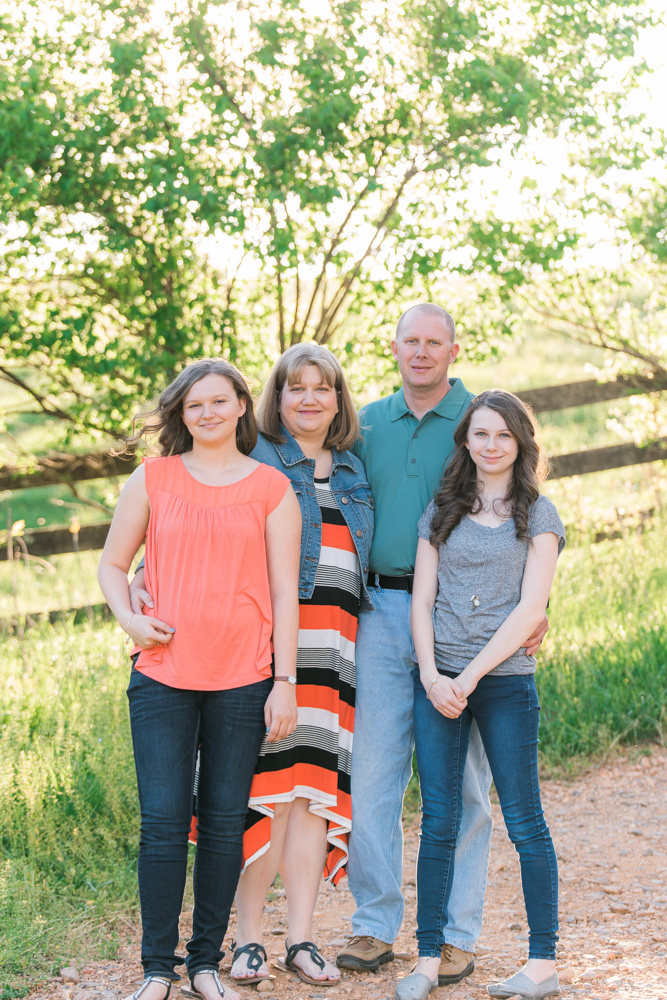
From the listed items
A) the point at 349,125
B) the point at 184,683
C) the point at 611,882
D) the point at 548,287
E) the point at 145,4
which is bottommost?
the point at 611,882

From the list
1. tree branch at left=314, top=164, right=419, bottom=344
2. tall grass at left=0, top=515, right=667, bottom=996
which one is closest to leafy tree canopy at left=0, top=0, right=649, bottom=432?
tree branch at left=314, top=164, right=419, bottom=344

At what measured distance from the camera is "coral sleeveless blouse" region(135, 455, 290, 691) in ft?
9.46

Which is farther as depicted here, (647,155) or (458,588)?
(647,155)

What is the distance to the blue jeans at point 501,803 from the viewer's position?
119 inches

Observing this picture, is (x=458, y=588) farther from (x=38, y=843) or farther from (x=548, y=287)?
(x=548, y=287)

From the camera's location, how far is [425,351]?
135 inches

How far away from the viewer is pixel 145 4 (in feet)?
17.0

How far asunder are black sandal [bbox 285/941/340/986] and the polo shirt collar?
1802mm

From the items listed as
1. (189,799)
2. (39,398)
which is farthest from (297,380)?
(39,398)

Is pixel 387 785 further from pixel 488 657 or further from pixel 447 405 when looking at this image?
pixel 447 405

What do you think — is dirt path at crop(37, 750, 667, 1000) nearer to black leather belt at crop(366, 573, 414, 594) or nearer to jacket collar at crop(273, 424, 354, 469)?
black leather belt at crop(366, 573, 414, 594)

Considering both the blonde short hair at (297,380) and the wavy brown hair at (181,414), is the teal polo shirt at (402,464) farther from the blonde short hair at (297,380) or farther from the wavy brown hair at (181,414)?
the wavy brown hair at (181,414)

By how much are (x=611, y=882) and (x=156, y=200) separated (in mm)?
3890

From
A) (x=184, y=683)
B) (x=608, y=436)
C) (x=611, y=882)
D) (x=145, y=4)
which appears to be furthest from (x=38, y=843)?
(x=608, y=436)
